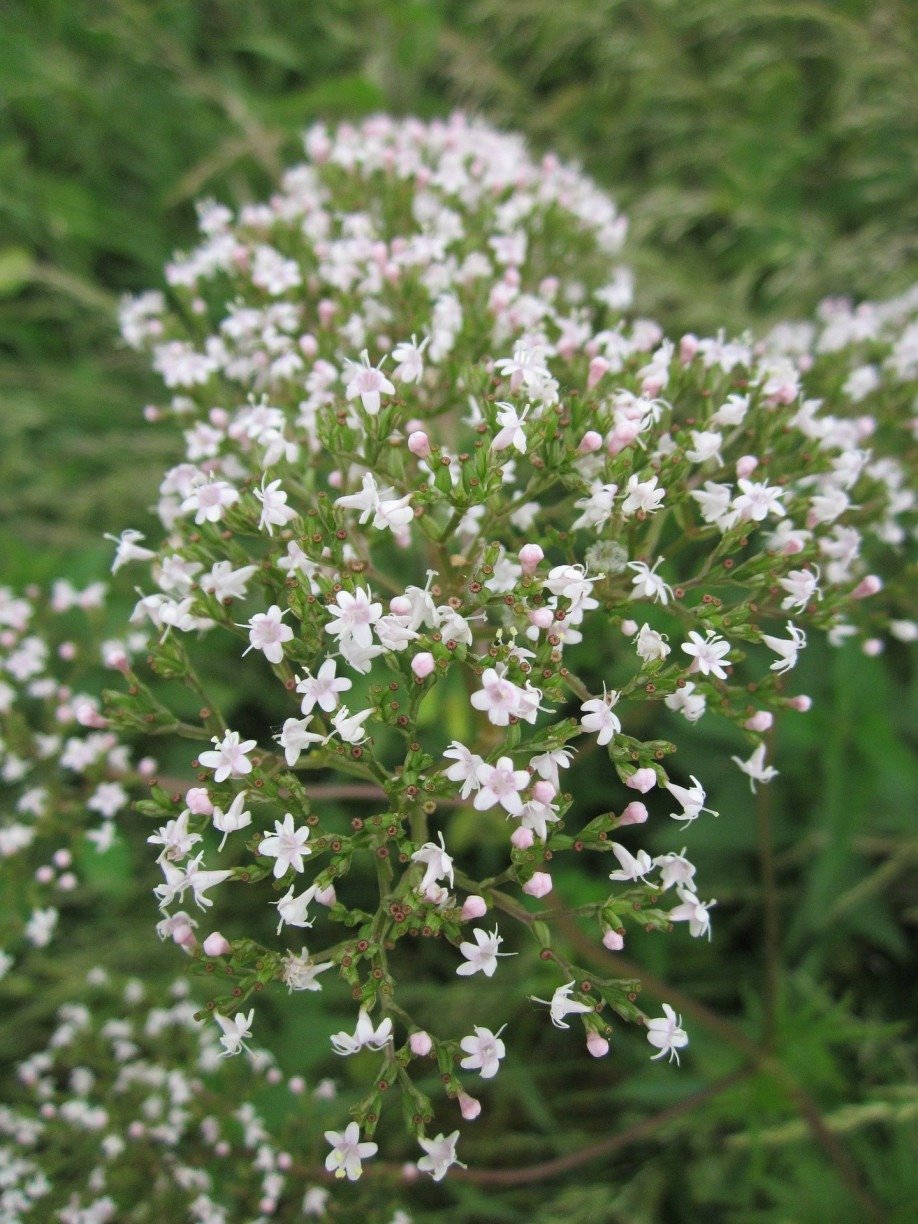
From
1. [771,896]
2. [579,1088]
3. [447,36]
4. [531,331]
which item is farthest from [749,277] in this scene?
[579,1088]

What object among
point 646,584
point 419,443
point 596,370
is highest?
point 596,370

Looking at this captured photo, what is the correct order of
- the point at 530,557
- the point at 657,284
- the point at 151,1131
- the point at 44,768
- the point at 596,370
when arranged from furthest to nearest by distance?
the point at 657,284
the point at 44,768
the point at 151,1131
the point at 596,370
the point at 530,557

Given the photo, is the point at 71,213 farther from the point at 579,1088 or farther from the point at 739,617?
the point at 579,1088

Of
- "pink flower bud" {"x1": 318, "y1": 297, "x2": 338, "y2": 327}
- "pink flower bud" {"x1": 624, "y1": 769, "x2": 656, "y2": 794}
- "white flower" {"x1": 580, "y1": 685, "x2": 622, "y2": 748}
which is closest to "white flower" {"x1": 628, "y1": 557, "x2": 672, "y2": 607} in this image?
"white flower" {"x1": 580, "y1": 685, "x2": 622, "y2": 748}

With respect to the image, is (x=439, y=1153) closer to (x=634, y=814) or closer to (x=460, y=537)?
(x=634, y=814)

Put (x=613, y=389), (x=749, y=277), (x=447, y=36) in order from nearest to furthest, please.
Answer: (x=613, y=389), (x=749, y=277), (x=447, y=36)

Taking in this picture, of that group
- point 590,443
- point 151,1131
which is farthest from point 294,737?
point 151,1131

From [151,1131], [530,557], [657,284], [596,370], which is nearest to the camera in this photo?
[530,557]
